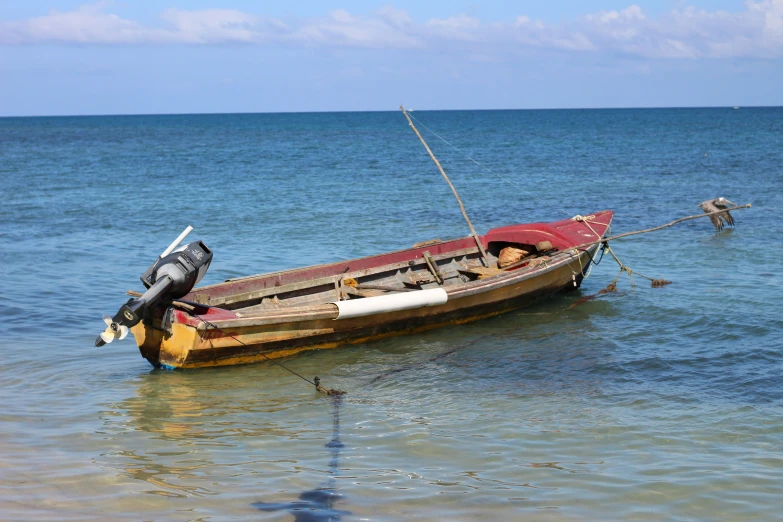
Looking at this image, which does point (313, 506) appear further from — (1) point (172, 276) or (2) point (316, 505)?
(1) point (172, 276)

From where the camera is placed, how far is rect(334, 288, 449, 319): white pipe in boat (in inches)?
409

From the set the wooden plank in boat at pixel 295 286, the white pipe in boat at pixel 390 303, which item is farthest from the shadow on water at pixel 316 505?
the wooden plank in boat at pixel 295 286

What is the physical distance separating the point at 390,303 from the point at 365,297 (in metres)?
0.70

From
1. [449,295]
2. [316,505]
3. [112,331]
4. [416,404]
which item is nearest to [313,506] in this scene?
[316,505]

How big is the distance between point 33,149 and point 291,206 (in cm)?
4051

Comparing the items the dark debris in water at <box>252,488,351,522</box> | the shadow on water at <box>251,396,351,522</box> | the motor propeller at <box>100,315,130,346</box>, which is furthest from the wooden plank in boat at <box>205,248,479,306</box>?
the dark debris in water at <box>252,488,351,522</box>

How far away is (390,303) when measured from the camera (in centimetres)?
1070

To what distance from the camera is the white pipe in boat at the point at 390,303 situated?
10.4 m

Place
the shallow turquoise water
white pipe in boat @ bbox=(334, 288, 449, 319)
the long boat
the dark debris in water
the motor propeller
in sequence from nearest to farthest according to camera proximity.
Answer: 1. the dark debris in water
2. the shallow turquoise water
3. the motor propeller
4. the long boat
5. white pipe in boat @ bbox=(334, 288, 449, 319)

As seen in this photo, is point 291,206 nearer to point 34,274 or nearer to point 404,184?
point 404,184

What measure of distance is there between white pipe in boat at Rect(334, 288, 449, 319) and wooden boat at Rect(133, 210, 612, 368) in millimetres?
15

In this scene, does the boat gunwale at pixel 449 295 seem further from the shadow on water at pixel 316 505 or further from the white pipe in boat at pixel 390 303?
the shadow on water at pixel 316 505

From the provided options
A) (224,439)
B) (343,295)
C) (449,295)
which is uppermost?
(449,295)

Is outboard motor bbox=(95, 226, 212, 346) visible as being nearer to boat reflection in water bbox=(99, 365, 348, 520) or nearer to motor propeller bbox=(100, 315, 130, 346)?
motor propeller bbox=(100, 315, 130, 346)
